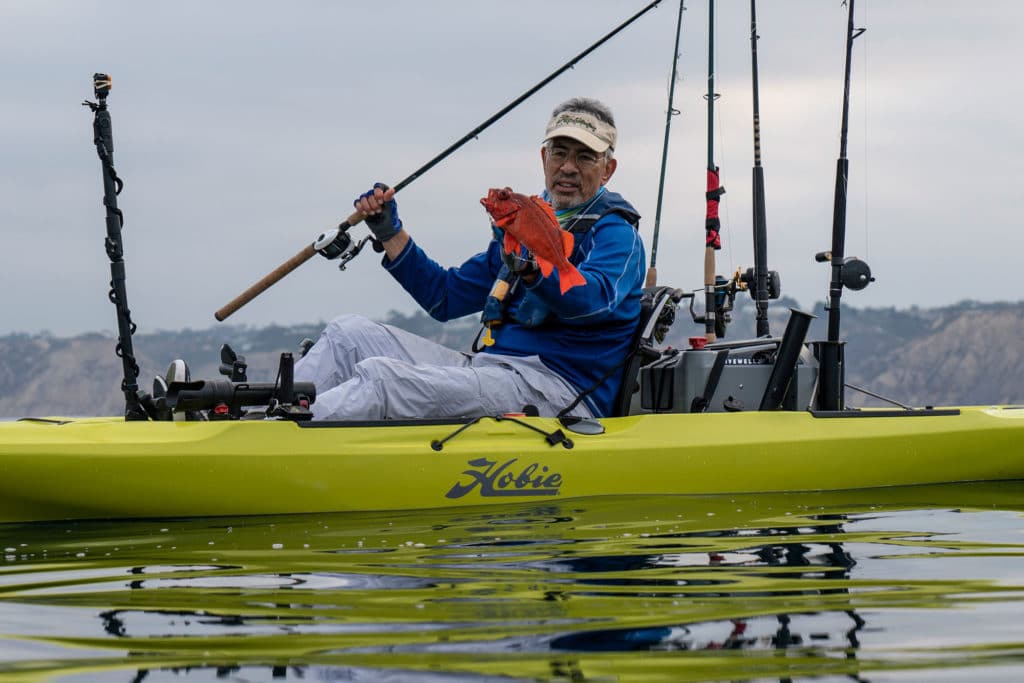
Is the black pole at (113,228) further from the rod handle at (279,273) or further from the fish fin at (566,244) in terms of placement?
the fish fin at (566,244)

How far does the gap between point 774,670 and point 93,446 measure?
3.50 meters

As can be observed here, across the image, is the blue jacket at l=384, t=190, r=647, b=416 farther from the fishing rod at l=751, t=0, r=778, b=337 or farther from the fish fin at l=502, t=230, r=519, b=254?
the fishing rod at l=751, t=0, r=778, b=337

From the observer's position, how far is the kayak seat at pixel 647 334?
6.25 metres

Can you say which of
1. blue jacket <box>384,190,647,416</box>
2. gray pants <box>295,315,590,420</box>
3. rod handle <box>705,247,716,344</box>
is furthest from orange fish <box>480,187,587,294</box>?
rod handle <box>705,247,716,344</box>

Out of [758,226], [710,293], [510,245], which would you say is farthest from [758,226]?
[510,245]

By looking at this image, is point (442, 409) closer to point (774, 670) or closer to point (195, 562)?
point (195, 562)

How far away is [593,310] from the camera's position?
19.4 ft

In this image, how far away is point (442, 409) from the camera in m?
6.09

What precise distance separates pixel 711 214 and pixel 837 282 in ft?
A: 4.66

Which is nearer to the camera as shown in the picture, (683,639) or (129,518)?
(683,639)

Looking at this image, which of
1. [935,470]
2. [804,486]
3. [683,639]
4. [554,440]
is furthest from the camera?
[935,470]

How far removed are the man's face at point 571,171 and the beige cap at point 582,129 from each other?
50 mm

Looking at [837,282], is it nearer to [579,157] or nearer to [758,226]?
[758,226]

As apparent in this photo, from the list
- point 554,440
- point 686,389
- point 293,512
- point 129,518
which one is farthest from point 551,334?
point 129,518
